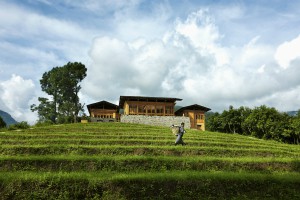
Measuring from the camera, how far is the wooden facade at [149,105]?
5625 centimetres

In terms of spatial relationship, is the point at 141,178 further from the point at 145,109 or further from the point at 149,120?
the point at 145,109

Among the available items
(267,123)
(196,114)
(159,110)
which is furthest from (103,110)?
(267,123)

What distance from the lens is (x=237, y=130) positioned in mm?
78812

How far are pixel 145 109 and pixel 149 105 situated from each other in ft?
3.94

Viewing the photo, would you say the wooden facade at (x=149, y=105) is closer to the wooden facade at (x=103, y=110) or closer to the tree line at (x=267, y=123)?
the wooden facade at (x=103, y=110)

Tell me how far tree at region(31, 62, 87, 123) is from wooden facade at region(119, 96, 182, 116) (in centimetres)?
1860

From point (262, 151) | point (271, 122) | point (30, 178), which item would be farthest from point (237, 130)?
point (30, 178)

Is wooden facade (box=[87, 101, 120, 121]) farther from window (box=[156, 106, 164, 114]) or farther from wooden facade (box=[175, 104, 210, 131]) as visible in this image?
wooden facade (box=[175, 104, 210, 131])

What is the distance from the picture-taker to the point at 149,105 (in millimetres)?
57094

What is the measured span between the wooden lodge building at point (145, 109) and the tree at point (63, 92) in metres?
10.9

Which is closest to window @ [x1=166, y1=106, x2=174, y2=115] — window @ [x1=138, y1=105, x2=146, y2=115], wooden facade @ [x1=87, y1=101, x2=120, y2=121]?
window @ [x1=138, y1=105, x2=146, y2=115]

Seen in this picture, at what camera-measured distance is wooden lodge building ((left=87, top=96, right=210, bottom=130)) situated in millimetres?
56250

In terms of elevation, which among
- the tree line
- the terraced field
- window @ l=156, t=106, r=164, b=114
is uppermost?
window @ l=156, t=106, r=164, b=114

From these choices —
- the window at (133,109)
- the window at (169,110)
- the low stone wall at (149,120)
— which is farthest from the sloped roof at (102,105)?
the window at (169,110)
